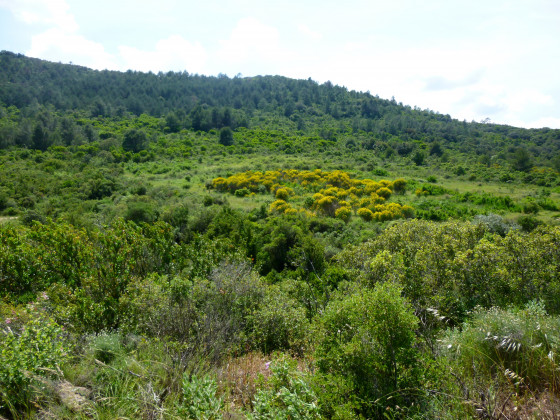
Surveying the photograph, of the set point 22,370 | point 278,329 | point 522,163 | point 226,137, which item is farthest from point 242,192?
point 522,163

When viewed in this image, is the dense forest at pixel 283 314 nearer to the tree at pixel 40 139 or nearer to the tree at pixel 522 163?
the tree at pixel 522 163

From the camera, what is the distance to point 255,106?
90938mm

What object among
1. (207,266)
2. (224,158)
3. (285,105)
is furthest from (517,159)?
(285,105)

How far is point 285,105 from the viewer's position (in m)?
89.7

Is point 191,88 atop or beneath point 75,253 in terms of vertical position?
atop

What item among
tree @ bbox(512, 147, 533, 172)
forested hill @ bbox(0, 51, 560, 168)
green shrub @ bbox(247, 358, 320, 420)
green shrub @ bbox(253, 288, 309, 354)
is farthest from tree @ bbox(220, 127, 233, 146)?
green shrub @ bbox(247, 358, 320, 420)

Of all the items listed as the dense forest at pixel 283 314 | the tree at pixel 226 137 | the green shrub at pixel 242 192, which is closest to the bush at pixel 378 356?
the dense forest at pixel 283 314

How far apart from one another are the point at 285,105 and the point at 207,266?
8788 centimetres

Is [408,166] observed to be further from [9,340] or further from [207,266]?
[9,340]

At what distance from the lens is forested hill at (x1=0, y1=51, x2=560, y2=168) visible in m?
64.0

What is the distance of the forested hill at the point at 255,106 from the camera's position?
6397cm

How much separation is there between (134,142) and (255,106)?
5108 centimetres

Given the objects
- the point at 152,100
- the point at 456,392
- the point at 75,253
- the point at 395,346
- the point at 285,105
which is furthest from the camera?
the point at 285,105

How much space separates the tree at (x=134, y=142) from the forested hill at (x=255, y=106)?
17175 millimetres
